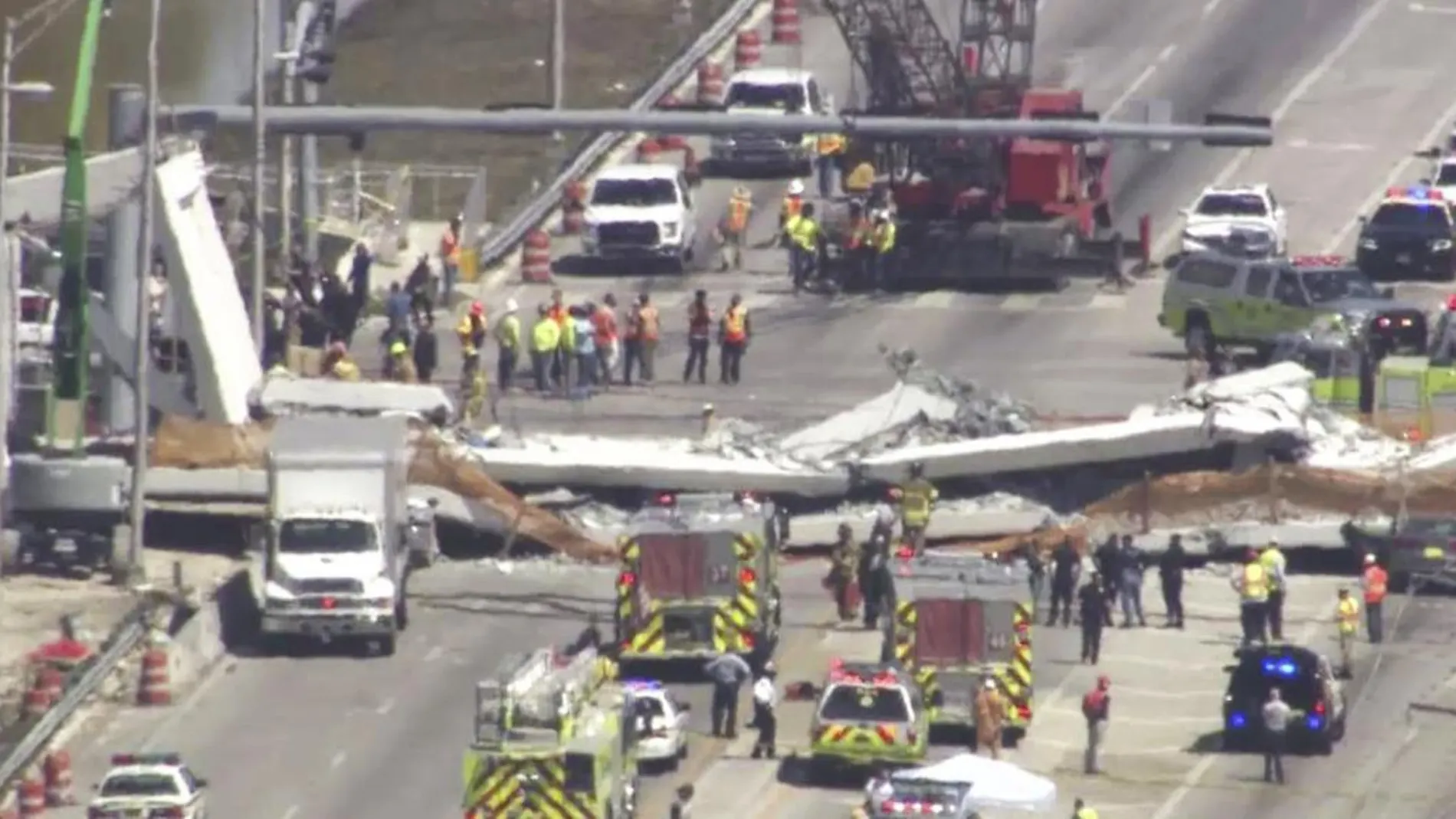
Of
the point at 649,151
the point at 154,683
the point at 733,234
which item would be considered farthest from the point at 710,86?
the point at 154,683

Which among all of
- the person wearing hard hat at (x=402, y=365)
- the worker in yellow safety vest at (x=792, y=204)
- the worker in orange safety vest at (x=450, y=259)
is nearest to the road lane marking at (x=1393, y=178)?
the worker in yellow safety vest at (x=792, y=204)

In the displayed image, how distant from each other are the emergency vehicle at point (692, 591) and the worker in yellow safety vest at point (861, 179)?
2790cm

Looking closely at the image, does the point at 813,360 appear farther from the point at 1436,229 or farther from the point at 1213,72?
the point at 1213,72

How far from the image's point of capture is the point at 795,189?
105562mm

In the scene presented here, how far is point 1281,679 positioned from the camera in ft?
239

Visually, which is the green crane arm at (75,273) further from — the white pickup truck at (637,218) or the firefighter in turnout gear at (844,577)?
the white pickup truck at (637,218)

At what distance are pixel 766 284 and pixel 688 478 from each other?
60.8 feet

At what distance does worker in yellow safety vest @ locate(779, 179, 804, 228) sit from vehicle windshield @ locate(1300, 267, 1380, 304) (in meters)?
11.0

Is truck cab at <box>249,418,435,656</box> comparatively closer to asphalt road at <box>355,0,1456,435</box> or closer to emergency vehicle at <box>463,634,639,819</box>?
emergency vehicle at <box>463,634,639,819</box>

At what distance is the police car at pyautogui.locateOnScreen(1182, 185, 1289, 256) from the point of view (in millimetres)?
102688

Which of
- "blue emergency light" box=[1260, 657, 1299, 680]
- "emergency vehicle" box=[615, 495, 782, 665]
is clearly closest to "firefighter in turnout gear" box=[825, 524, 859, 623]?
"emergency vehicle" box=[615, 495, 782, 665]

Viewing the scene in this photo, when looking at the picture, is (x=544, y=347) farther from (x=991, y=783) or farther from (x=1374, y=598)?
(x=991, y=783)

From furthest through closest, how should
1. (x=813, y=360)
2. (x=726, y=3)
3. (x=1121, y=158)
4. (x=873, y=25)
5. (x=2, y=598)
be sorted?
(x=726, y=3)
(x=1121, y=158)
(x=873, y=25)
(x=813, y=360)
(x=2, y=598)

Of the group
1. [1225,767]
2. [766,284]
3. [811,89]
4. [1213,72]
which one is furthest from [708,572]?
[1213,72]
